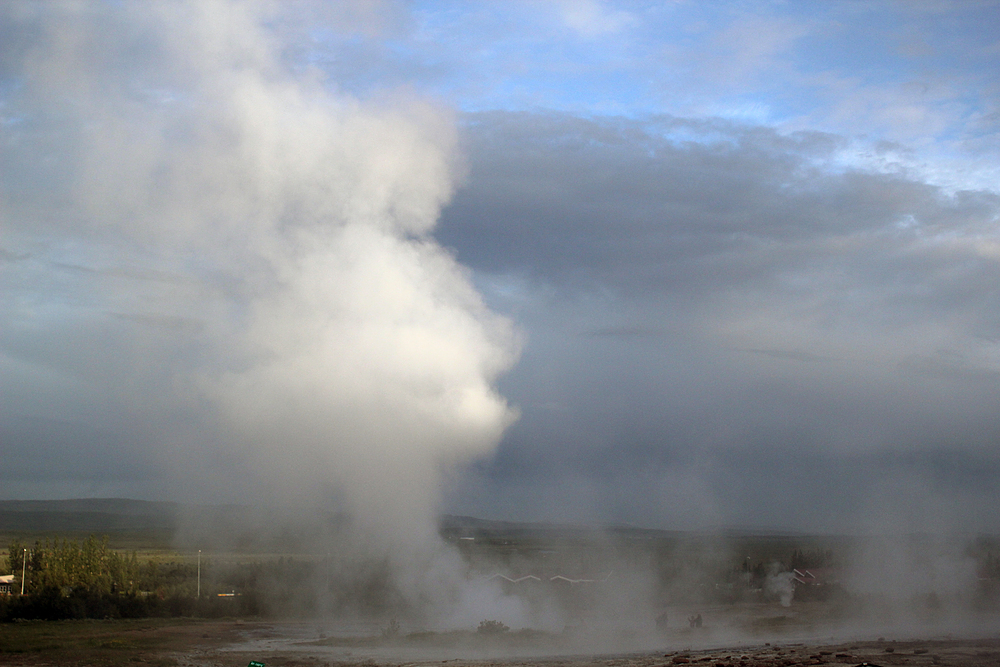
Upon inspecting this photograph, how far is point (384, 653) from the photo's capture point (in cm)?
6056

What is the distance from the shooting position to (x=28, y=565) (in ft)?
389

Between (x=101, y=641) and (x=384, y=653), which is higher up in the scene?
(x=384, y=653)

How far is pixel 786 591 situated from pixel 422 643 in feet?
164

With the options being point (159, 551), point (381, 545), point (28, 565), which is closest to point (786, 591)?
point (381, 545)

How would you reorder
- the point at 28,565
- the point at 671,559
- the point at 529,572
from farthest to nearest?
the point at 671,559 < the point at 28,565 < the point at 529,572

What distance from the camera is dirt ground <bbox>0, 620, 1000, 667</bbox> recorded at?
2005 inches

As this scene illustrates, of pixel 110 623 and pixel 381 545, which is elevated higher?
pixel 381 545

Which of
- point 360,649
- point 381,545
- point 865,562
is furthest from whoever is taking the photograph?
point 865,562

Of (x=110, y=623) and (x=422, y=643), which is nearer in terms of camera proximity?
(x=422, y=643)

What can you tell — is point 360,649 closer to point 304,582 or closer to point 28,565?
point 304,582

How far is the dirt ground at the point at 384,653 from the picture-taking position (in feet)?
167

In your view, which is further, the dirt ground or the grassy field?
the grassy field

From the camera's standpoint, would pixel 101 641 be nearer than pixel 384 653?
No

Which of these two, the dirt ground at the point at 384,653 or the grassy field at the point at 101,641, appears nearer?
the dirt ground at the point at 384,653
